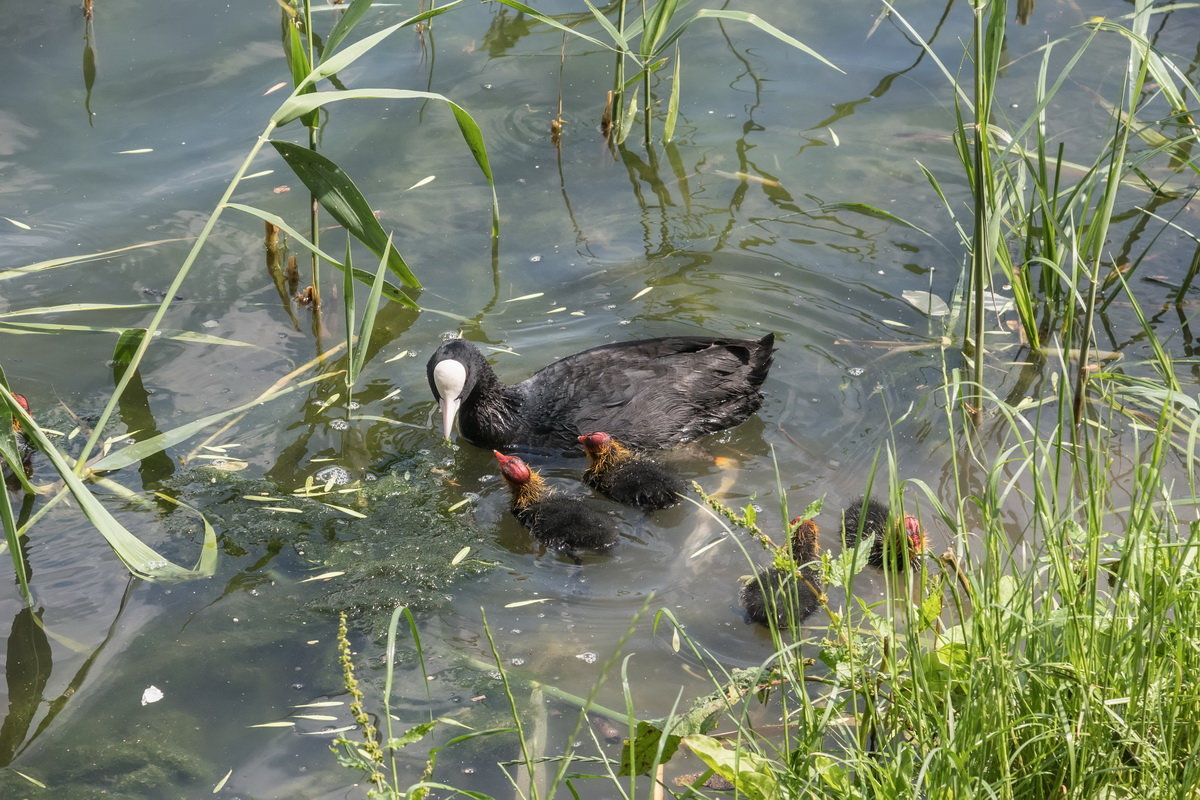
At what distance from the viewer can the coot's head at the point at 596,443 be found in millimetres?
4820

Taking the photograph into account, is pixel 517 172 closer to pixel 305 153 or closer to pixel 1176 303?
pixel 305 153

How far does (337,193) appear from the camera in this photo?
4.09 m

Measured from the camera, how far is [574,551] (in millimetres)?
4387

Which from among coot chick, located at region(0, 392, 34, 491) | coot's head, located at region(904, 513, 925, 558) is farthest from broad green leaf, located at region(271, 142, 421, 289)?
coot's head, located at region(904, 513, 925, 558)

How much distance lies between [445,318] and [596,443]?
4.54 ft

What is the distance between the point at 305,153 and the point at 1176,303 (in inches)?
156

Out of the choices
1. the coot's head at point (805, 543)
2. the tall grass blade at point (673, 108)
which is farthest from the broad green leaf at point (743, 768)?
the tall grass blade at point (673, 108)

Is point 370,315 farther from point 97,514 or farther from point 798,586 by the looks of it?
point 798,586

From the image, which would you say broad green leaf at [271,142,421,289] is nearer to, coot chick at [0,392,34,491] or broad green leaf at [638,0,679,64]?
coot chick at [0,392,34,491]

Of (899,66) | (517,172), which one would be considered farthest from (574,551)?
(899,66)

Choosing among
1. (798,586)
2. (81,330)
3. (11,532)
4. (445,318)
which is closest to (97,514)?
(11,532)

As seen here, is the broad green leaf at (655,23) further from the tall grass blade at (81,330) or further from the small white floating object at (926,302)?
the tall grass blade at (81,330)

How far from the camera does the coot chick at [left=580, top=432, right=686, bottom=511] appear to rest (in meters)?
4.59

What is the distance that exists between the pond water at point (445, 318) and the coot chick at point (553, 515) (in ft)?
0.33
